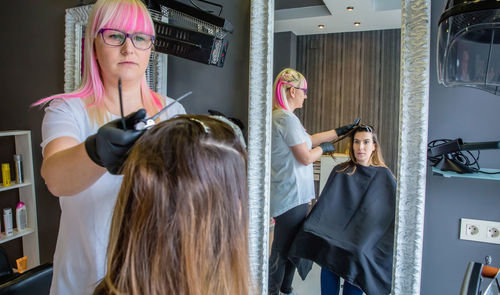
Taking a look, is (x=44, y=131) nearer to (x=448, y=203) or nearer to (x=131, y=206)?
(x=131, y=206)

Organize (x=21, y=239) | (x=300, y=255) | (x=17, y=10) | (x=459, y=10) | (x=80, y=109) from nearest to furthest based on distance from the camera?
(x=459, y=10), (x=80, y=109), (x=300, y=255), (x=17, y=10), (x=21, y=239)

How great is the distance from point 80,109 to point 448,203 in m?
1.26

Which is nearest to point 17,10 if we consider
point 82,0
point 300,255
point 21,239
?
point 82,0

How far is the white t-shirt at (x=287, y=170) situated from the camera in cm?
136

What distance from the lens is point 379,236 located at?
1221 millimetres

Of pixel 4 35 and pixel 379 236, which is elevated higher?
pixel 4 35

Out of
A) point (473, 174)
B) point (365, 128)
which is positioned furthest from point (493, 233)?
point (365, 128)

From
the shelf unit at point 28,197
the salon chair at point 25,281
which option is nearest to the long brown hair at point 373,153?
the salon chair at point 25,281

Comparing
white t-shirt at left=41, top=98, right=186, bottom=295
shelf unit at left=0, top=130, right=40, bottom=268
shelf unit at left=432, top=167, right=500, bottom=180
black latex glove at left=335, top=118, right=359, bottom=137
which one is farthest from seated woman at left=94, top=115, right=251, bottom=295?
shelf unit at left=0, top=130, right=40, bottom=268

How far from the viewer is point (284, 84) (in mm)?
1354

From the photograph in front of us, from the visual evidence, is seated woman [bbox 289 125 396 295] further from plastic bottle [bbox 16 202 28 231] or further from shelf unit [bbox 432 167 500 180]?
plastic bottle [bbox 16 202 28 231]

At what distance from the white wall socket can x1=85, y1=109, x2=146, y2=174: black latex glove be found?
1.15 meters

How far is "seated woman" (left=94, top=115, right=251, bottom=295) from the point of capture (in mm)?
592

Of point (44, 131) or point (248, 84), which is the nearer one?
point (44, 131)
